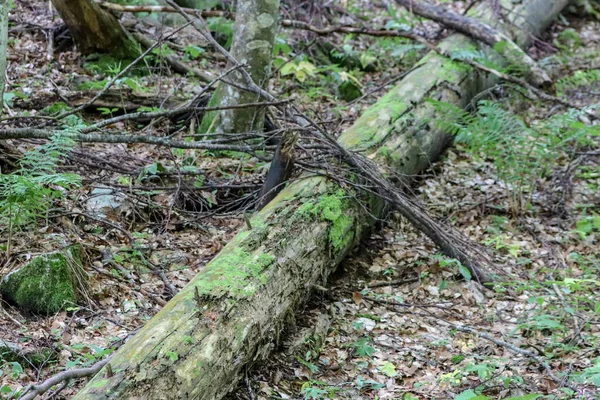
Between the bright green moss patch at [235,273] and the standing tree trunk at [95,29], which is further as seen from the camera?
the standing tree trunk at [95,29]

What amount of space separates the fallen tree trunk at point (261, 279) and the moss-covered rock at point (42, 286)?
37.0 inches

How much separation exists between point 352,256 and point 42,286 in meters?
2.69

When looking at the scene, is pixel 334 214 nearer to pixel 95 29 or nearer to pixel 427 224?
pixel 427 224

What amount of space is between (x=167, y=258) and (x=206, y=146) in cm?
97

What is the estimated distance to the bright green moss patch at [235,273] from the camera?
3.90 meters

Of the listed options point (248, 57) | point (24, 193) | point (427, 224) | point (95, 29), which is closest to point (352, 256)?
point (427, 224)

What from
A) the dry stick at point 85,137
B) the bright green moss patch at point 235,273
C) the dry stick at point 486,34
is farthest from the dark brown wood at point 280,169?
the dry stick at point 486,34

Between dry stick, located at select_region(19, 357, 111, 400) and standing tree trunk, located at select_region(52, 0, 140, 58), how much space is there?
5.27m

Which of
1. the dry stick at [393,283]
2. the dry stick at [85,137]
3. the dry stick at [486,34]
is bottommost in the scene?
the dry stick at [393,283]

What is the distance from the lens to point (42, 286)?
4195mm

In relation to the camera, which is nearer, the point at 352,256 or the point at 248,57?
the point at 352,256

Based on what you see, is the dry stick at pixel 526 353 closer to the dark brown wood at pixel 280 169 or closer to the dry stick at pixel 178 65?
the dark brown wood at pixel 280 169

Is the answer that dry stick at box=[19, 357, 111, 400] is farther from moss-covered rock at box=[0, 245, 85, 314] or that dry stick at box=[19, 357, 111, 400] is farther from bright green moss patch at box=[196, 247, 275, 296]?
moss-covered rock at box=[0, 245, 85, 314]

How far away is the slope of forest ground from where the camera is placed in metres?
4.09
